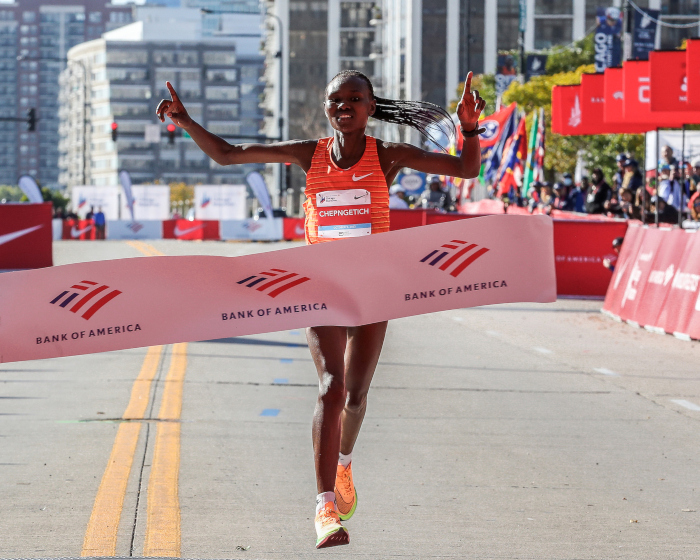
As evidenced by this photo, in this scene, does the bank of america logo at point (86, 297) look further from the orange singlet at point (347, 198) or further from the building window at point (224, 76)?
the building window at point (224, 76)

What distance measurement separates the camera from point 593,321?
16.6 meters

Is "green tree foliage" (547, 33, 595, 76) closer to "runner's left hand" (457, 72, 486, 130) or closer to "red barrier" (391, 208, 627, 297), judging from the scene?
"red barrier" (391, 208, 627, 297)

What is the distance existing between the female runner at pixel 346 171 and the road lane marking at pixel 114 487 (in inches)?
39.6

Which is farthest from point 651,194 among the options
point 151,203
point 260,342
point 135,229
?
point 135,229

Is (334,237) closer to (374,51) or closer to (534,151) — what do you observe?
(534,151)

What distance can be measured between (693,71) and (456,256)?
1402 cm

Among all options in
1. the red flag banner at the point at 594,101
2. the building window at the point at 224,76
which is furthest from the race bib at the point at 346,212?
the building window at the point at 224,76

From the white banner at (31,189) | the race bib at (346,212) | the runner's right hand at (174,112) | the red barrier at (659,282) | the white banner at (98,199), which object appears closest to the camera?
the race bib at (346,212)

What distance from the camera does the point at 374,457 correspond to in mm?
7285

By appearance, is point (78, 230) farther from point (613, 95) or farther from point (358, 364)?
point (358, 364)

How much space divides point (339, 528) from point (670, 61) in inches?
590

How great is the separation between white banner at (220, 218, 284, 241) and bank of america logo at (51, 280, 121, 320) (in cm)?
4609

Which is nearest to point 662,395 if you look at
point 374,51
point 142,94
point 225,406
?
point 225,406

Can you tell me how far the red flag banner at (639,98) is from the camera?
19062 millimetres
